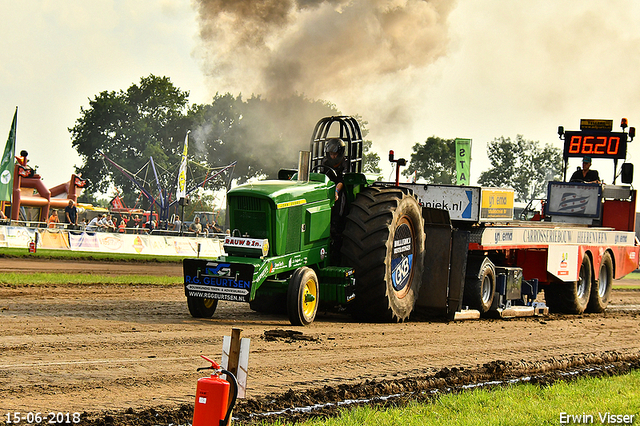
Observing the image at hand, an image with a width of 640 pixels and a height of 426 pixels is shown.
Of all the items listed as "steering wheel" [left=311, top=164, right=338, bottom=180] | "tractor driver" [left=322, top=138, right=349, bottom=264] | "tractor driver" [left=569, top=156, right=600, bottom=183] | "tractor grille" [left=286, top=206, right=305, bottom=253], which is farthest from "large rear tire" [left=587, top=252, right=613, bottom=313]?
"tractor grille" [left=286, top=206, right=305, bottom=253]

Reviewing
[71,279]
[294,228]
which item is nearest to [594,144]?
[294,228]

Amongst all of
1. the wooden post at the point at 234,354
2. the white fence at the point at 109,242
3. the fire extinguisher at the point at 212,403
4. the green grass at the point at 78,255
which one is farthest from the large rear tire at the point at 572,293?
the white fence at the point at 109,242

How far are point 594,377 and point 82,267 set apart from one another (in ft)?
50.3

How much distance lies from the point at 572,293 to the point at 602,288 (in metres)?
1.88

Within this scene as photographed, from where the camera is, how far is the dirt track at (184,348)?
18.3ft

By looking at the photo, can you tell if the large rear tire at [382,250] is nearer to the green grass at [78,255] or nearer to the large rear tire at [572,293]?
the large rear tire at [572,293]

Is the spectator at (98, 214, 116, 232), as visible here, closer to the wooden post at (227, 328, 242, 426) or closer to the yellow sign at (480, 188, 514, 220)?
the yellow sign at (480, 188, 514, 220)

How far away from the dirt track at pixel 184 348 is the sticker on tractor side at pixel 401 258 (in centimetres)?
69

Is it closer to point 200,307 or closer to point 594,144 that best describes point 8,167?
point 200,307

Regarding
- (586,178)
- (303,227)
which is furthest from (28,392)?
(586,178)

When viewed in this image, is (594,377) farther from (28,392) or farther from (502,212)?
(502,212)

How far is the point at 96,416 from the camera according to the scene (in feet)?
15.7

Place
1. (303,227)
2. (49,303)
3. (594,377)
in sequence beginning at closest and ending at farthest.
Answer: (594,377) < (303,227) < (49,303)

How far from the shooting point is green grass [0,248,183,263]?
2181 cm
